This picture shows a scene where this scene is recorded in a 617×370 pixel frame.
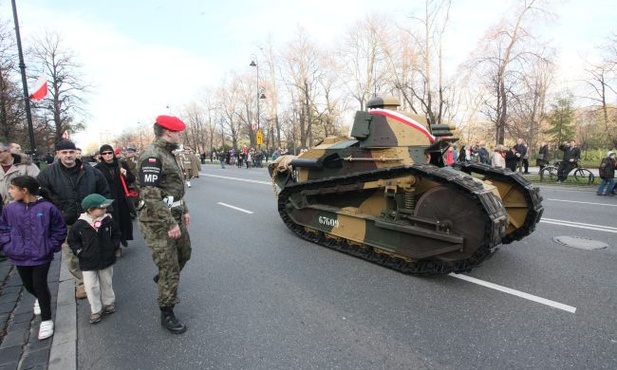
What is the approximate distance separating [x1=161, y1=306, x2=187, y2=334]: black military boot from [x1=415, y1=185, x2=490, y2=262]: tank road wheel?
3108 millimetres

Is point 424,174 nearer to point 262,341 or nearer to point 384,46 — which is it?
point 262,341

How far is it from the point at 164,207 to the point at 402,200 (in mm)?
3237

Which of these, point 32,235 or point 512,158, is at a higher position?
point 512,158

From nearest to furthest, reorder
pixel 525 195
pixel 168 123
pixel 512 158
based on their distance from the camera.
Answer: pixel 168 123, pixel 525 195, pixel 512 158

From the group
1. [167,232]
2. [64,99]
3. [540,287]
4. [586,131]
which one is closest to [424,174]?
[540,287]

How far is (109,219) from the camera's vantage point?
3711mm

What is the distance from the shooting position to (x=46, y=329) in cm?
330

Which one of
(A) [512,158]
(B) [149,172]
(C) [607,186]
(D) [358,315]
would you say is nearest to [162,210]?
(B) [149,172]

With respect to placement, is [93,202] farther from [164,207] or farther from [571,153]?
[571,153]

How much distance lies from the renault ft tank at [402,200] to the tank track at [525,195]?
14 millimetres

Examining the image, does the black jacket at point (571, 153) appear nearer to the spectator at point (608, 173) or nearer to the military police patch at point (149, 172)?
the spectator at point (608, 173)

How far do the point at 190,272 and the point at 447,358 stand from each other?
11.4 feet

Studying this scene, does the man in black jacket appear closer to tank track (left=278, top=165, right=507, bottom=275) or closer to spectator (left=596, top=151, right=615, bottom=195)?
tank track (left=278, top=165, right=507, bottom=275)

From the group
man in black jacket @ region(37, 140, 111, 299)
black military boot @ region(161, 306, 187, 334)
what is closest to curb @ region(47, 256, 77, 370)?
man in black jacket @ region(37, 140, 111, 299)
